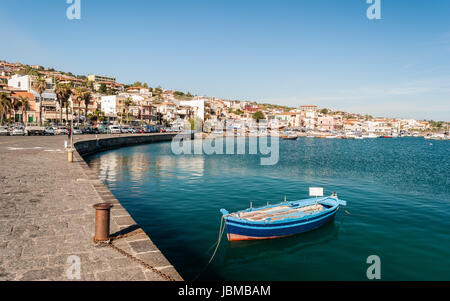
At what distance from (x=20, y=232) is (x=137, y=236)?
3132mm

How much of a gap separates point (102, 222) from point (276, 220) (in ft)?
22.7

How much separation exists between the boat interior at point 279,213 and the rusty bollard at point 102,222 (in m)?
5.58

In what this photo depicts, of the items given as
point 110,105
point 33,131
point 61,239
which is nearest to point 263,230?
point 61,239

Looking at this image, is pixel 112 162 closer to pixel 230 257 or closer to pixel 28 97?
pixel 230 257

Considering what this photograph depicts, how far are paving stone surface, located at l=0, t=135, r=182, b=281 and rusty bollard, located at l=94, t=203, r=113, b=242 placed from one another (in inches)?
10.6

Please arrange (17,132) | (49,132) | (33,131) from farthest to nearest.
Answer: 1. (49,132)
2. (33,131)
3. (17,132)

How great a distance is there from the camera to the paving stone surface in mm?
6043

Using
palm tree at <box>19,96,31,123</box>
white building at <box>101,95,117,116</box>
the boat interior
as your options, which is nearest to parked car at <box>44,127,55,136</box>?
palm tree at <box>19,96,31,123</box>

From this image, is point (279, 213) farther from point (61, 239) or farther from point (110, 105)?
point (110, 105)

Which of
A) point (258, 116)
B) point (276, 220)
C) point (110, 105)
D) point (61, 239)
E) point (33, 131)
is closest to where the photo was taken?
point (61, 239)

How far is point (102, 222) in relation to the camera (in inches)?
292

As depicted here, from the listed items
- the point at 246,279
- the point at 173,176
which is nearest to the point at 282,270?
the point at 246,279

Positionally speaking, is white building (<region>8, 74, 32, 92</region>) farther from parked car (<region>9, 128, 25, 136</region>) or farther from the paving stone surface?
the paving stone surface

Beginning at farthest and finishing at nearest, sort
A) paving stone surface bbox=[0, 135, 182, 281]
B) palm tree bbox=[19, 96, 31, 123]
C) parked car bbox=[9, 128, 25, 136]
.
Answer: palm tree bbox=[19, 96, 31, 123] < parked car bbox=[9, 128, 25, 136] < paving stone surface bbox=[0, 135, 182, 281]
